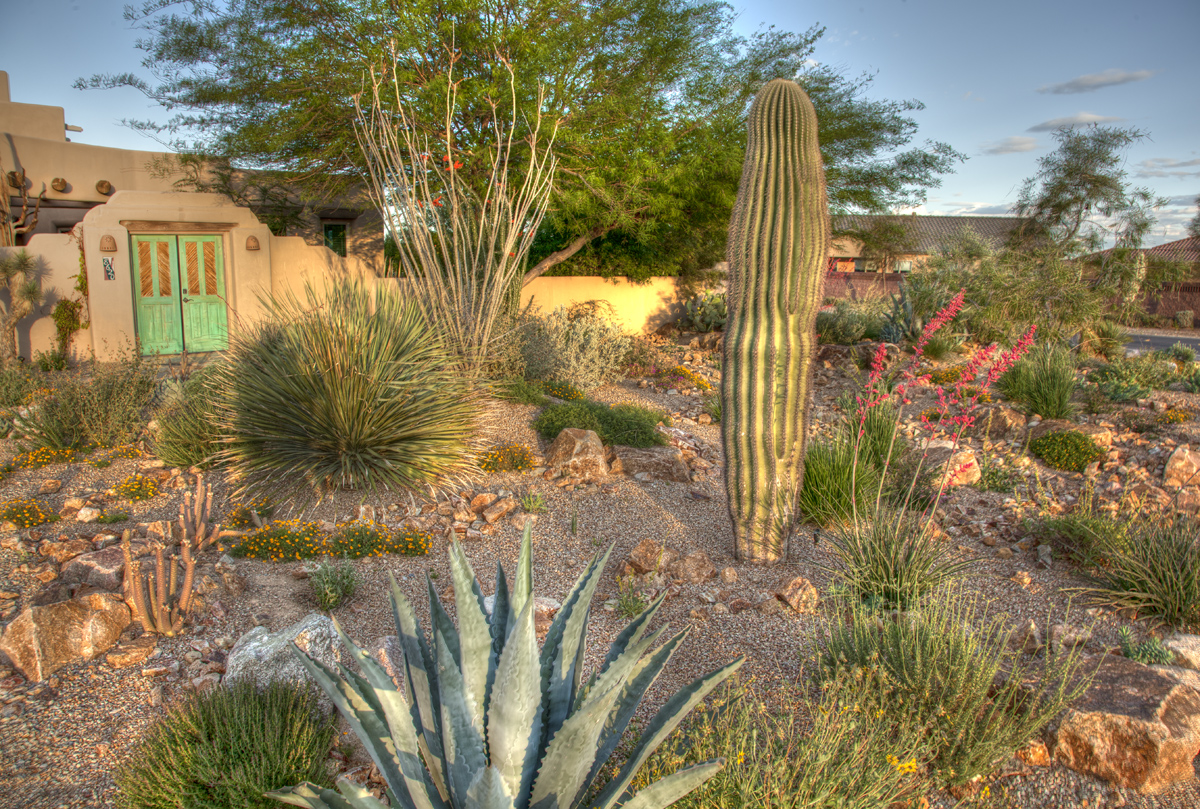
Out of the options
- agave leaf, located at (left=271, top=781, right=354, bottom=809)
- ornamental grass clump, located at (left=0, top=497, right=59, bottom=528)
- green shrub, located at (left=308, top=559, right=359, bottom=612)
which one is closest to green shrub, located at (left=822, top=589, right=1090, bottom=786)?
agave leaf, located at (left=271, top=781, right=354, bottom=809)

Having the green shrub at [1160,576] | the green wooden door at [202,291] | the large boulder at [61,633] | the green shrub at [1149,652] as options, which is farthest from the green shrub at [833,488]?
the green wooden door at [202,291]

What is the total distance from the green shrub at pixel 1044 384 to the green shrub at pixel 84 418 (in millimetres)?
9454

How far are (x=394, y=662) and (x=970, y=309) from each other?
39.7 ft

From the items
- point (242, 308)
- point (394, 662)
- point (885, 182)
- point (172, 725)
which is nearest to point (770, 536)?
point (394, 662)

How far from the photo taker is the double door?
11.6m

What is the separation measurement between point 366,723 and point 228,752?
0.94 metres

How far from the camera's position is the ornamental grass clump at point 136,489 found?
17.8 feet

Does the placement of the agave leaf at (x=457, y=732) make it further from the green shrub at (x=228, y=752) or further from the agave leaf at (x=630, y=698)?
the green shrub at (x=228, y=752)

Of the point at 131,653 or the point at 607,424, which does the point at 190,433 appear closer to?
the point at 131,653

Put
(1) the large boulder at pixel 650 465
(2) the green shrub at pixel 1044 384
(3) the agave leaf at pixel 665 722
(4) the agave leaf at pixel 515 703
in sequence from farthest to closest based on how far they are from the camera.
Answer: (2) the green shrub at pixel 1044 384, (1) the large boulder at pixel 650 465, (3) the agave leaf at pixel 665 722, (4) the agave leaf at pixel 515 703

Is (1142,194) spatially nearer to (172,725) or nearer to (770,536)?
(770,536)

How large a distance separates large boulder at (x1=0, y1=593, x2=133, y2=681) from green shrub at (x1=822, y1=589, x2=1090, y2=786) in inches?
131

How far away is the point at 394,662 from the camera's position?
3092 mm

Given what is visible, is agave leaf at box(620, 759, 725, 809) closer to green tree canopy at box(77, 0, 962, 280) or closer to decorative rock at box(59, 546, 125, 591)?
decorative rock at box(59, 546, 125, 591)
